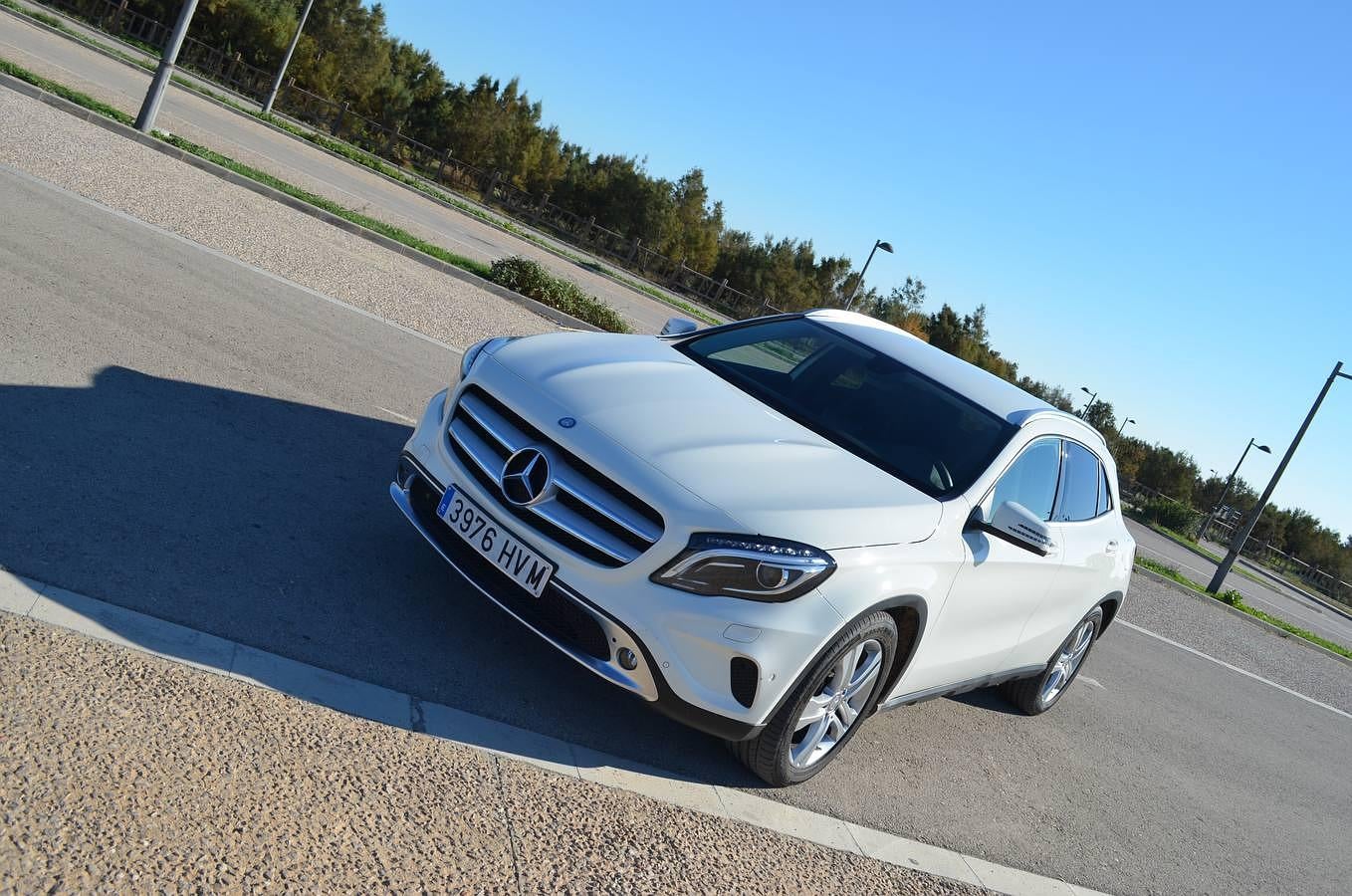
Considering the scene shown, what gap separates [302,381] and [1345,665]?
14918mm

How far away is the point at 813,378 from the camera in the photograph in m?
5.76

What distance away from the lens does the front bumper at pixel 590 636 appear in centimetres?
411

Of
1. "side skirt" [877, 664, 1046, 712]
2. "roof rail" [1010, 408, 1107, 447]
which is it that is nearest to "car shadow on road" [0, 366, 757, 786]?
"side skirt" [877, 664, 1046, 712]

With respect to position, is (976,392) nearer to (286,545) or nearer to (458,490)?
(458,490)

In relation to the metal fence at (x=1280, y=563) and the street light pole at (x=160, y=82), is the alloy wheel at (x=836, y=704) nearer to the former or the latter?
the street light pole at (x=160, y=82)

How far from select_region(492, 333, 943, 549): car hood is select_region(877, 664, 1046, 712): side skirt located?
0.83 m

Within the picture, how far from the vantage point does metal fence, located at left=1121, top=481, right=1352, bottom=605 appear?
5544 centimetres

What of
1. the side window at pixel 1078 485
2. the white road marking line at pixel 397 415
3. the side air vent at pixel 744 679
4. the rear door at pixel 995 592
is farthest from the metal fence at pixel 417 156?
the side air vent at pixel 744 679

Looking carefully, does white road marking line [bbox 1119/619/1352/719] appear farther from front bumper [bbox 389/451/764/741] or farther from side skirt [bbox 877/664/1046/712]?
front bumper [bbox 389/451/764/741]

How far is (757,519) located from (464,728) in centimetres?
127

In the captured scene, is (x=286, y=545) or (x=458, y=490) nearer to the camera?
(x=458, y=490)

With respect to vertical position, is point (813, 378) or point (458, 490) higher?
point (813, 378)

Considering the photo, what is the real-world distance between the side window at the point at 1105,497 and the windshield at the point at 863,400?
152 centimetres

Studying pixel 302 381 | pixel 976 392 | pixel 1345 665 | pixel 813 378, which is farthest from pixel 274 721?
pixel 1345 665
